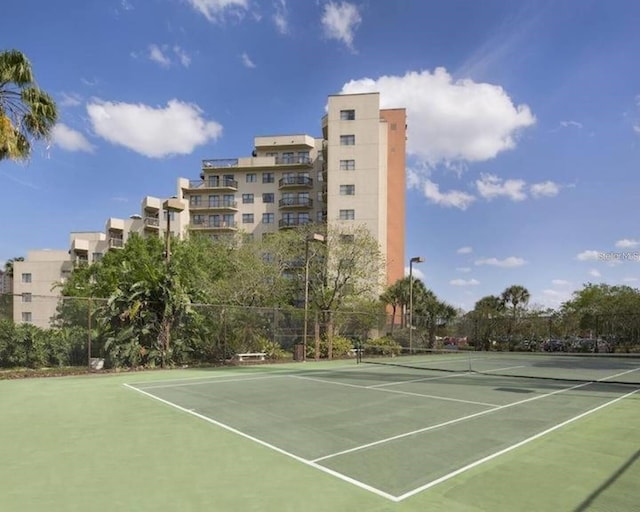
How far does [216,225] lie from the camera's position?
71.9m

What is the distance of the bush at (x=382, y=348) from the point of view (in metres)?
30.9

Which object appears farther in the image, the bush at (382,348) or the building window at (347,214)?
the building window at (347,214)

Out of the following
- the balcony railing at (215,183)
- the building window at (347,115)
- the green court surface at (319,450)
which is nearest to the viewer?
the green court surface at (319,450)

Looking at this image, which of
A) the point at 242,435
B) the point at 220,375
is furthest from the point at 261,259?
the point at 242,435

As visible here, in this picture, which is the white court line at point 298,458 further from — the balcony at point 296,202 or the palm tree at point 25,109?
the balcony at point 296,202

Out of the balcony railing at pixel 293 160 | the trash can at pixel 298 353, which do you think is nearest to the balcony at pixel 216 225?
the balcony railing at pixel 293 160

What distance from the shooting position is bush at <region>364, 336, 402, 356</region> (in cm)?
3092

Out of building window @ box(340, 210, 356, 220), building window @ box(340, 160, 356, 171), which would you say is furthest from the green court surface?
building window @ box(340, 160, 356, 171)

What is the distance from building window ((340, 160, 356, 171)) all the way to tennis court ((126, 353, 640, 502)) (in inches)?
1733

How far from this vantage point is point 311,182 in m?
68.9

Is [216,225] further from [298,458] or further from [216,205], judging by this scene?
[298,458]

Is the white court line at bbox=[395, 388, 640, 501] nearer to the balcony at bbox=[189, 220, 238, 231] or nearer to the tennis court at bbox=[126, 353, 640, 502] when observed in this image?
the tennis court at bbox=[126, 353, 640, 502]

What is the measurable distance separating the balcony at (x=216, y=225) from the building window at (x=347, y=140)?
66.3 ft

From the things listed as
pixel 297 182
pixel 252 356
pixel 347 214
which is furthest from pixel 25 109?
A: pixel 297 182
